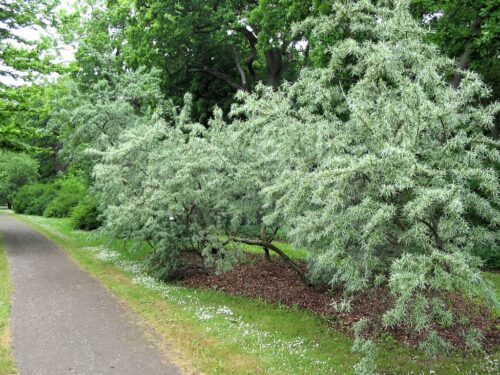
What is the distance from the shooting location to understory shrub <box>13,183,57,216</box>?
1425 inches

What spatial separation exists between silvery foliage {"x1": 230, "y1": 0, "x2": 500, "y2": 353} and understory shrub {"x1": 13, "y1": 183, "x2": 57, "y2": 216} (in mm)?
33903

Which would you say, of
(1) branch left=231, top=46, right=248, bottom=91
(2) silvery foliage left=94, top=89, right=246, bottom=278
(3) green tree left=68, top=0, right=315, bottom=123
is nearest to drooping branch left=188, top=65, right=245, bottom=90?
(3) green tree left=68, top=0, right=315, bottom=123

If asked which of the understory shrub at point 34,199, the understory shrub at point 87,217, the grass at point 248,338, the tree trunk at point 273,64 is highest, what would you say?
the tree trunk at point 273,64

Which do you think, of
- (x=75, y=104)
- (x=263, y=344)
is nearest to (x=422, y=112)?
(x=263, y=344)

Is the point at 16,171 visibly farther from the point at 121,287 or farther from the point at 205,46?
the point at 121,287

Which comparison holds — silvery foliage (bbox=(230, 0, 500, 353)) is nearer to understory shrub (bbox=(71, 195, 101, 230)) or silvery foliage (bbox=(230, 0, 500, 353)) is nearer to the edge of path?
the edge of path

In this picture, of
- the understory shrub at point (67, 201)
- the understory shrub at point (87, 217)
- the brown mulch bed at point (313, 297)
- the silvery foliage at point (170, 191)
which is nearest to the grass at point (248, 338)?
the brown mulch bed at point (313, 297)

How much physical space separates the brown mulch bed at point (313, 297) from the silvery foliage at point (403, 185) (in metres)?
0.76

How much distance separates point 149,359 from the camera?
623 centimetres

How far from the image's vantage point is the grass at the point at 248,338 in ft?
19.8

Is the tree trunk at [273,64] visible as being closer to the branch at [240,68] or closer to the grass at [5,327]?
the branch at [240,68]

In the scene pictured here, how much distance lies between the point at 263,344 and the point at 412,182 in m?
3.58

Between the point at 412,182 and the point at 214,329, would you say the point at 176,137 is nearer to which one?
the point at 214,329

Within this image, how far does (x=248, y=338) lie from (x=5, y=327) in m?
4.02
